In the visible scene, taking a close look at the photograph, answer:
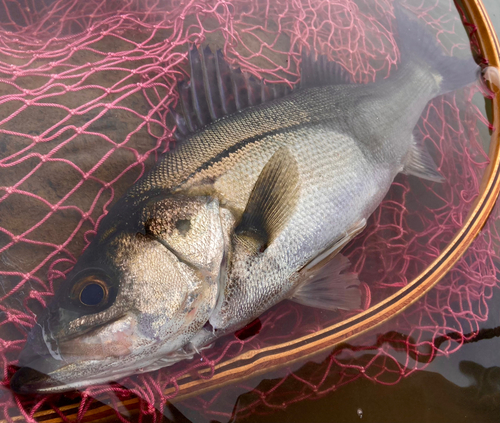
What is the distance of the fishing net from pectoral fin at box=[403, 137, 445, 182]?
146mm

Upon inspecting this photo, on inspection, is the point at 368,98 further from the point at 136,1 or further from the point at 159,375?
the point at 159,375

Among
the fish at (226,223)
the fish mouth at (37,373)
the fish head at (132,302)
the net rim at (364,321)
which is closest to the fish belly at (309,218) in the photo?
the fish at (226,223)

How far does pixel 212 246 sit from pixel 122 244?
38 cm

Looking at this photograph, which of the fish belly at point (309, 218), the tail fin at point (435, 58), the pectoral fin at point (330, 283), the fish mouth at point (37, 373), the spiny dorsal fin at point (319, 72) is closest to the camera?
the fish mouth at point (37, 373)

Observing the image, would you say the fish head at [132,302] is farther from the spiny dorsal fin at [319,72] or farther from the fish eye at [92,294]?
the spiny dorsal fin at [319,72]


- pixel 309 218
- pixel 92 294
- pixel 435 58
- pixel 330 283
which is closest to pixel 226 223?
pixel 309 218

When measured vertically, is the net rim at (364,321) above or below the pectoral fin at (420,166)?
below

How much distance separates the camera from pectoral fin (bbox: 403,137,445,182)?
→ 2369 mm

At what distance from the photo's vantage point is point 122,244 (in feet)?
4.68

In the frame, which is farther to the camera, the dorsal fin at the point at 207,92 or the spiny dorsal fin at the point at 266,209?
the dorsal fin at the point at 207,92

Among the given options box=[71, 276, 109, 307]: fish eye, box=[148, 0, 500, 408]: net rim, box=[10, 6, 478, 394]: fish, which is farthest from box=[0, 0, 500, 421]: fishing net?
box=[71, 276, 109, 307]: fish eye

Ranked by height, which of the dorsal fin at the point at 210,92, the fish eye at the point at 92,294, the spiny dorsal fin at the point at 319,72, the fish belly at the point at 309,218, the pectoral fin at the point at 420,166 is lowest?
the pectoral fin at the point at 420,166

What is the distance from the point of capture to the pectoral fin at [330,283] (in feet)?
6.13

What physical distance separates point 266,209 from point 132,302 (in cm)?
72
